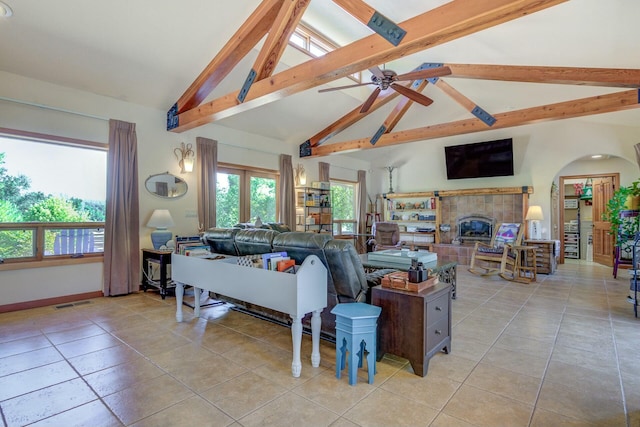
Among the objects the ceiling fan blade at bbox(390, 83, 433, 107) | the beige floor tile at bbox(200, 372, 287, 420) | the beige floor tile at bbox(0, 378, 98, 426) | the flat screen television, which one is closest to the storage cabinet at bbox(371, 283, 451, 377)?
the beige floor tile at bbox(200, 372, 287, 420)

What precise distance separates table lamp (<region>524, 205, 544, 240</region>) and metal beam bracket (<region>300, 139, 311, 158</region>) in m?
4.82

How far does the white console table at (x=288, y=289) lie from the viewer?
228 cm

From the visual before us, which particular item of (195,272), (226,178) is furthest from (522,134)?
(195,272)

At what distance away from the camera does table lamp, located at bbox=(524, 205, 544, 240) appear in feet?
21.4

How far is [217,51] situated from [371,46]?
2.36 meters

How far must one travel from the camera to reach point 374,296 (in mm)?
2523

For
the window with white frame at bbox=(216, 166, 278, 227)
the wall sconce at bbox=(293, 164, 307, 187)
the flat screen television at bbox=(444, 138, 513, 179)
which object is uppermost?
the flat screen television at bbox=(444, 138, 513, 179)

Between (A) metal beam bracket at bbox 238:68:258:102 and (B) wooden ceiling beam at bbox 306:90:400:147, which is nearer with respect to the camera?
(A) metal beam bracket at bbox 238:68:258:102

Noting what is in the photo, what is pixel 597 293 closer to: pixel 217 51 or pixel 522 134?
pixel 522 134

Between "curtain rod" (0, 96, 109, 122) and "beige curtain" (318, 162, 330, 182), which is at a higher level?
"curtain rod" (0, 96, 109, 122)

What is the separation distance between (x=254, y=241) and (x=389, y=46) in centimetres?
215

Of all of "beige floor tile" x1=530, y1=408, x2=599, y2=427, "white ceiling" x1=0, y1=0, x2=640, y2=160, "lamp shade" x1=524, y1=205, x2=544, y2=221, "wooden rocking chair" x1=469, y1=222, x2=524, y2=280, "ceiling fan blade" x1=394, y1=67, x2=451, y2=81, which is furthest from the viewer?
"lamp shade" x1=524, y1=205, x2=544, y2=221

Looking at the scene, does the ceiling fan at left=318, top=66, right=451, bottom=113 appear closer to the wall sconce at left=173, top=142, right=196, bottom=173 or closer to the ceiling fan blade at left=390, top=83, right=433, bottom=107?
the ceiling fan blade at left=390, top=83, right=433, bottom=107

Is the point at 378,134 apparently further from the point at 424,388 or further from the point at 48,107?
the point at 48,107
